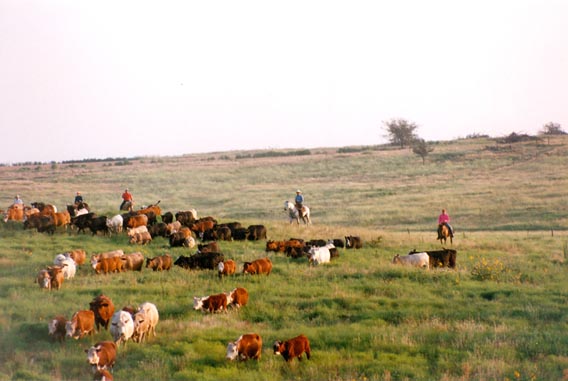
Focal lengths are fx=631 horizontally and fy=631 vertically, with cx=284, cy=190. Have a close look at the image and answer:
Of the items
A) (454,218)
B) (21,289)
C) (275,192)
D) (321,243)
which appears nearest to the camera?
(21,289)

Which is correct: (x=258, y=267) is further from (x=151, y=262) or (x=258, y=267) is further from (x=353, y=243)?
(x=353, y=243)

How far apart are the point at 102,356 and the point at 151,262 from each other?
29.6ft

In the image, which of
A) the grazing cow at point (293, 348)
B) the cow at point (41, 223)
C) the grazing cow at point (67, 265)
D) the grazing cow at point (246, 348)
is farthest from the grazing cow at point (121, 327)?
the cow at point (41, 223)

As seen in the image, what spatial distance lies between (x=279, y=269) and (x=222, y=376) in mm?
8876

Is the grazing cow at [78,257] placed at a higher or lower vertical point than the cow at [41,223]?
lower

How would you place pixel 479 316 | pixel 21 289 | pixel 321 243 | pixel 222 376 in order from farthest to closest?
pixel 321 243 → pixel 21 289 → pixel 479 316 → pixel 222 376

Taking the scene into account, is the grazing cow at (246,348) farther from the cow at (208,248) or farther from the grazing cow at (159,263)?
the cow at (208,248)

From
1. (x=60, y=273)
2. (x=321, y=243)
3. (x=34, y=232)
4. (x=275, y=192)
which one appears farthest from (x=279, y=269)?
(x=275, y=192)

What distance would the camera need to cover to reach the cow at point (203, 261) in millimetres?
20281

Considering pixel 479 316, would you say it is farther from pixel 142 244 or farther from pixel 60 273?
pixel 142 244

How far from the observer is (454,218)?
4303 centimetres

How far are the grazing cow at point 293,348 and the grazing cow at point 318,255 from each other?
29.7 ft

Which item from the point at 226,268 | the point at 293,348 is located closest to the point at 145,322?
the point at 293,348

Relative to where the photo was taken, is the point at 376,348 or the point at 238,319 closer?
the point at 376,348
